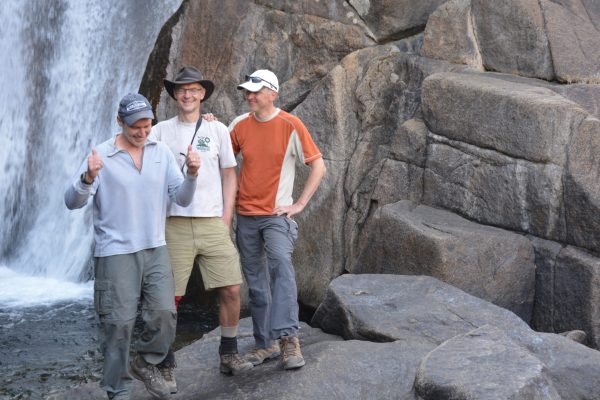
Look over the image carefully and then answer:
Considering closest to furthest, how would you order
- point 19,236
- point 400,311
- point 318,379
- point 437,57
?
1. point 318,379
2. point 400,311
3. point 437,57
4. point 19,236

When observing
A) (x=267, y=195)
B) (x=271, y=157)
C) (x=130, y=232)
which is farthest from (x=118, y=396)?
(x=271, y=157)

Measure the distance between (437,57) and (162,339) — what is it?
515 cm

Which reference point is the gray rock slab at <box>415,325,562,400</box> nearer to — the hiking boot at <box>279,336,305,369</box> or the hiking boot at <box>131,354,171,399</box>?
the hiking boot at <box>279,336,305,369</box>

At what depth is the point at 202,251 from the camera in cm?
592

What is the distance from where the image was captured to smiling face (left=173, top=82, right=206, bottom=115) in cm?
590

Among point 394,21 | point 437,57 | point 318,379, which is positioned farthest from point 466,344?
point 394,21

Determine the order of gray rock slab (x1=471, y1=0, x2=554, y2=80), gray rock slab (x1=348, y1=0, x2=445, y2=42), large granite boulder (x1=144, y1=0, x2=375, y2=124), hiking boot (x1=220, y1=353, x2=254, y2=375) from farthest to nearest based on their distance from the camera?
large granite boulder (x1=144, y1=0, x2=375, y2=124) < gray rock slab (x1=348, y1=0, x2=445, y2=42) < gray rock slab (x1=471, y1=0, x2=554, y2=80) < hiking boot (x1=220, y1=353, x2=254, y2=375)

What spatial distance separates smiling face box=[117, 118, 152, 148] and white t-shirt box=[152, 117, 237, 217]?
0.48 meters

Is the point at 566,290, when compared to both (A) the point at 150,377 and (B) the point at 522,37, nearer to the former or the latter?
(B) the point at 522,37

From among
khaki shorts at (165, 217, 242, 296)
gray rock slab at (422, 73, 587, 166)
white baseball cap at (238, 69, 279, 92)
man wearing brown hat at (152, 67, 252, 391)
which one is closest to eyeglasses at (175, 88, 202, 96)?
man wearing brown hat at (152, 67, 252, 391)

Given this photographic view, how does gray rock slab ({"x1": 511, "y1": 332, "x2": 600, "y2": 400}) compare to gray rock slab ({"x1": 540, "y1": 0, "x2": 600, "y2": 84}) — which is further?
gray rock slab ({"x1": 540, "y1": 0, "x2": 600, "y2": 84})

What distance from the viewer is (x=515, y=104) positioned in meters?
8.31

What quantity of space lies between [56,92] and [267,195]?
6268 mm

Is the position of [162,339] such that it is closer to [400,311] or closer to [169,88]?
[169,88]
